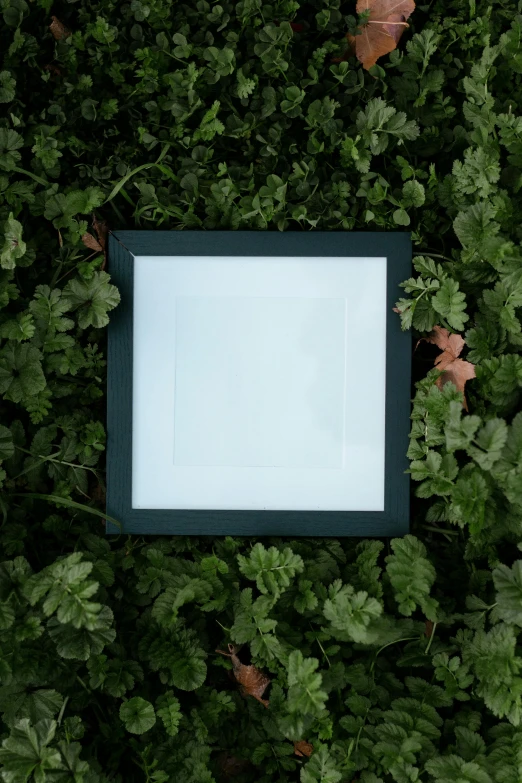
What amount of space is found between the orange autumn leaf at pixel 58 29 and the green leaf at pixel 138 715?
1978 millimetres

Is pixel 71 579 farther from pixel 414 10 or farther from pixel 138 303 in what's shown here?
pixel 414 10

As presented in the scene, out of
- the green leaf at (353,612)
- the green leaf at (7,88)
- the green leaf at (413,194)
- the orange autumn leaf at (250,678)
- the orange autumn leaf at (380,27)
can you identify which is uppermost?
the orange autumn leaf at (380,27)

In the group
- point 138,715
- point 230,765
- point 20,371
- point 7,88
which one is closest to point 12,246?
point 20,371

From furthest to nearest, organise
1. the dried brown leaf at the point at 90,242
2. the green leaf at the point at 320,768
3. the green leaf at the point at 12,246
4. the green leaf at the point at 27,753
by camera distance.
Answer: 1. the dried brown leaf at the point at 90,242
2. the green leaf at the point at 12,246
3. the green leaf at the point at 320,768
4. the green leaf at the point at 27,753

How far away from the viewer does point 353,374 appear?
1954 millimetres

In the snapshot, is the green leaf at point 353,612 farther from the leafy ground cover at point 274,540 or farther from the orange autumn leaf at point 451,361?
the orange autumn leaf at point 451,361

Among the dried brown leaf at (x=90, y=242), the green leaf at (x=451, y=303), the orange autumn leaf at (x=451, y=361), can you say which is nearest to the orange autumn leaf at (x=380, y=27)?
the green leaf at (x=451, y=303)

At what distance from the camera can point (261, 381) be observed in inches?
77.1

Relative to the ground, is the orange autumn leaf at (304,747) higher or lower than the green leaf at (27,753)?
lower

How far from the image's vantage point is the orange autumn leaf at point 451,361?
1.88 metres

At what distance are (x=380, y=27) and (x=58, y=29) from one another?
998 millimetres

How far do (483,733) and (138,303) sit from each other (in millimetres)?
1566

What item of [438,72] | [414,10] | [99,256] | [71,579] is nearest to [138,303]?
[99,256]

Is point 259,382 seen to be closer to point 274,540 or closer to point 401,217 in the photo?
point 274,540
